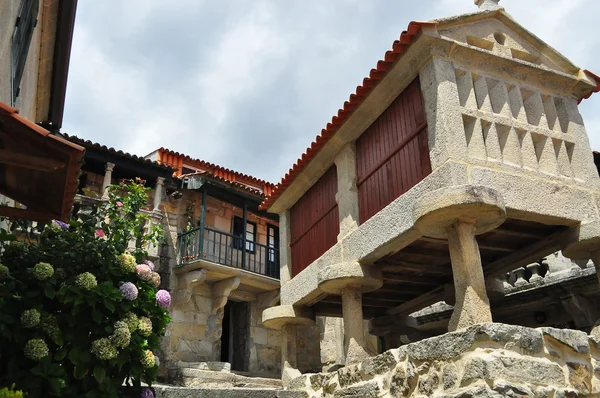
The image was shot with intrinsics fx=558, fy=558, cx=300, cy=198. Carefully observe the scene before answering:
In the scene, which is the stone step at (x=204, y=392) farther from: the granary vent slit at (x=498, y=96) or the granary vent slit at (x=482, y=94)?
the granary vent slit at (x=498, y=96)

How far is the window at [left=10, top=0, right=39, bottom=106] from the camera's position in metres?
4.92

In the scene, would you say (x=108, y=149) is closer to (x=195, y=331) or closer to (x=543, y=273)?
(x=195, y=331)

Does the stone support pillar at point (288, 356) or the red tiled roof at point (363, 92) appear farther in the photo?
the stone support pillar at point (288, 356)

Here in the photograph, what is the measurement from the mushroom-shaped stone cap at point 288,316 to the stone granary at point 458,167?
Answer: 49 cm

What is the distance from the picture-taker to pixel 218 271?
38.8 ft

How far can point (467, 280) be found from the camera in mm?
4488

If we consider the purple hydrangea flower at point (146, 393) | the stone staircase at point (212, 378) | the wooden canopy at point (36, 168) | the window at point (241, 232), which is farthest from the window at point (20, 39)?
the window at point (241, 232)

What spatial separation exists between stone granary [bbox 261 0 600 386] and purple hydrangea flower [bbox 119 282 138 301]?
2361 millimetres

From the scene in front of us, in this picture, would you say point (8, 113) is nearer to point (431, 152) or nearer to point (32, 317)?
point (32, 317)

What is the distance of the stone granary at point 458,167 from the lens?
4.75 meters


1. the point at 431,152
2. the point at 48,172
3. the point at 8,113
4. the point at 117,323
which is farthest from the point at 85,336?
the point at 431,152

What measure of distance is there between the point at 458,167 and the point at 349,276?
1717 millimetres

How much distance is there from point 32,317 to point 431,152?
3483 millimetres

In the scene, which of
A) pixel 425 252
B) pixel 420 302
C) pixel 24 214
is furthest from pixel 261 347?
pixel 24 214
